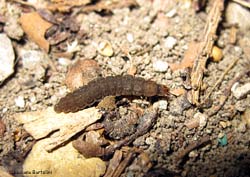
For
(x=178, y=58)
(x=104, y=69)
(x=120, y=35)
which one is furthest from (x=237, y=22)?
(x=104, y=69)

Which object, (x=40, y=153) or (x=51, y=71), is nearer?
(x=40, y=153)

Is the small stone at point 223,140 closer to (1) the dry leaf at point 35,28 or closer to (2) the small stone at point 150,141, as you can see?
(2) the small stone at point 150,141

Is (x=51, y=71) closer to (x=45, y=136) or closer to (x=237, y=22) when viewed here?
(x=45, y=136)

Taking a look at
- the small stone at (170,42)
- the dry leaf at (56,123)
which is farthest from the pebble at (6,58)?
the small stone at (170,42)

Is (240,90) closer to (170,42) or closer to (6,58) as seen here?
(170,42)

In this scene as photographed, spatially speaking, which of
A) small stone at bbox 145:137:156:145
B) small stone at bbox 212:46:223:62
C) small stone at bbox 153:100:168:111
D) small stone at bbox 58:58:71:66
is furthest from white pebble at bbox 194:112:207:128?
small stone at bbox 58:58:71:66
